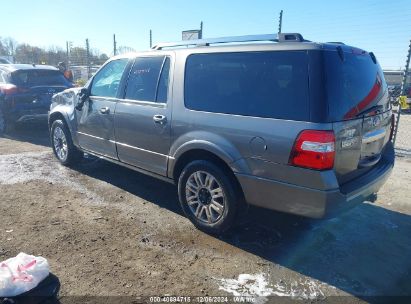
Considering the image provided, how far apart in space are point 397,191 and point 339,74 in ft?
9.98

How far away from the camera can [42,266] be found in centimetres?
262

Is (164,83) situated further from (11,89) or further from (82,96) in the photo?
(11,89)

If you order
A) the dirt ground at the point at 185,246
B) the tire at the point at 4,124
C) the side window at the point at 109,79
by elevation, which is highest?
the side window at the point at 109,79

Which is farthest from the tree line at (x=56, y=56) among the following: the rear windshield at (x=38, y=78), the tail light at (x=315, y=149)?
the tail light at (x=315, y=149)

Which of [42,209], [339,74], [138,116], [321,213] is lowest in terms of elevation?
[42,209]

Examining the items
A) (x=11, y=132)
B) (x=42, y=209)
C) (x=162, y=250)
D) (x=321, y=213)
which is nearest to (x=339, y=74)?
(x=321, y=213)

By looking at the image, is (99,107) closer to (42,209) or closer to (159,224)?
(42,209)

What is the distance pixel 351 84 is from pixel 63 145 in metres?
4.81

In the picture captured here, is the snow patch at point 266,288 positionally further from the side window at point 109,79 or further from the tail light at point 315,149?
the side window at point 109,79

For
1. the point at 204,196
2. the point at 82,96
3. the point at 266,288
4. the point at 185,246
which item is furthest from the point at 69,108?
the point at 266,288

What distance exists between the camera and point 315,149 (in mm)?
2822

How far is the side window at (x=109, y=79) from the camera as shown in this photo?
4.75 metres

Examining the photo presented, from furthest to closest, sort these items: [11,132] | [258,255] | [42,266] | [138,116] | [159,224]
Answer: [11,132] → [138,116] → [159,224] → [258,255] → [42,266]

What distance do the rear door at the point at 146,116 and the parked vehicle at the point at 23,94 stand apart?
464cm
